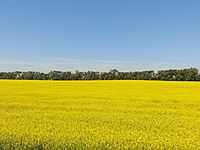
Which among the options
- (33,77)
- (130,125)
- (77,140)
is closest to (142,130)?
(130,125)

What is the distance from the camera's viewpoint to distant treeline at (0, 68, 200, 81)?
45969mm

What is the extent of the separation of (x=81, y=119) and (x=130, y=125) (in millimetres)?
1641

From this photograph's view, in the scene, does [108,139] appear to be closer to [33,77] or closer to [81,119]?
[81,119]

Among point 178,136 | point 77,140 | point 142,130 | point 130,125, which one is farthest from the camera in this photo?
point 130,125

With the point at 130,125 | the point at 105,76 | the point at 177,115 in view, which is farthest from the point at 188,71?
the point at 130,125

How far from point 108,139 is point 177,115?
526 centimetres

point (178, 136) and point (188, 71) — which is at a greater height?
Result: point (188, 71)

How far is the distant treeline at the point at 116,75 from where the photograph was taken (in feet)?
151

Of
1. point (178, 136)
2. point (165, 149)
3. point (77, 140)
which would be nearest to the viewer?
point (165, 149)

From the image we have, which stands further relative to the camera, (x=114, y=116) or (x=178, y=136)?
(x=114, y=116)

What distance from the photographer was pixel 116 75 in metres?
49.7

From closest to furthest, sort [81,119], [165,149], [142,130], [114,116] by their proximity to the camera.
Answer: [165,149]
[142,130]
[81,119]
[114,116]

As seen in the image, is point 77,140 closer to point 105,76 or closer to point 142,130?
point 142,130

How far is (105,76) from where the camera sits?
163ft
